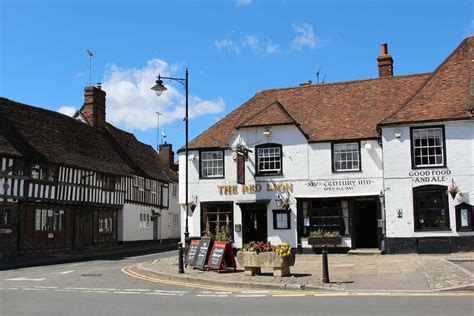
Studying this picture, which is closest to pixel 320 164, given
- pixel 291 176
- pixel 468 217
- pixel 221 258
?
pixel 291 176

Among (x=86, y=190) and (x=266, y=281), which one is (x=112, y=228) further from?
(x=266, y=281)

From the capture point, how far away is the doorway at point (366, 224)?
2422 cm

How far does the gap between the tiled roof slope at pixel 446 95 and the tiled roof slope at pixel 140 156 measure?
2441cm

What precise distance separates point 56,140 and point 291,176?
53.2 feet

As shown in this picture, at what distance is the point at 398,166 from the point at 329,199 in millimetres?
3560

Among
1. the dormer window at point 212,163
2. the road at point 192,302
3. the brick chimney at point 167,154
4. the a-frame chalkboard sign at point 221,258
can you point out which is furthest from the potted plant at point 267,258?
the brick chimney at point 167,154

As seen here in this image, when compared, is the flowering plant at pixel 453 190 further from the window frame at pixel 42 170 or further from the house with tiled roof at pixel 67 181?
the window frame at pixel 42 170

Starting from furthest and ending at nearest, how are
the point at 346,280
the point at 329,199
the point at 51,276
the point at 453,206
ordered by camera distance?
1. the point at 329,199
2. the point at 453,206
3. the point at 51,276
4. the point at 346,280

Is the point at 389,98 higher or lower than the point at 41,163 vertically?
higher

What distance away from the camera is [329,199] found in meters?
24.0

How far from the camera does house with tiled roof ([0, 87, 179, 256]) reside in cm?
2742

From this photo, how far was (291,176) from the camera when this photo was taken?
80.3 ft

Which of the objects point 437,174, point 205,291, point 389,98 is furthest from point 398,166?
point 205,291

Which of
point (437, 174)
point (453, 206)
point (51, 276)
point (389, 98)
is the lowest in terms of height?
point (51, 276)
